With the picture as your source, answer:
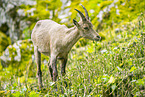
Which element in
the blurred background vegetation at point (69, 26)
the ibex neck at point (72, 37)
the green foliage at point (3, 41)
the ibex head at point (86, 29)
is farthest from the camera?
the green foliage at point (3, 41)

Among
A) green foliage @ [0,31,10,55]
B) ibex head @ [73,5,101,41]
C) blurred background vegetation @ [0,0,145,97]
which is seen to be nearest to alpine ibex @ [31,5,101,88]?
ibex head @ [73,5,101,41]

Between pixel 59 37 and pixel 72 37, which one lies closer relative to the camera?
pixel 72 37

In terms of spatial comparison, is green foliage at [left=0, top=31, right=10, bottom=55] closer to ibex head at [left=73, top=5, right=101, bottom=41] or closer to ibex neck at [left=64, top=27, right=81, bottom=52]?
ibex neck at [left=64, top=27, right=81, bottom=52]

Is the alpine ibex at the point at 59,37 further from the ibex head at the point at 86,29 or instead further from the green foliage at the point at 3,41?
the green foliage at the point at 3,41

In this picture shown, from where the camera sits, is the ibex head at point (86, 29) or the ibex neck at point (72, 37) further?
the ibex neck at point (72, 37)

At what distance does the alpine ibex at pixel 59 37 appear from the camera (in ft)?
14.9

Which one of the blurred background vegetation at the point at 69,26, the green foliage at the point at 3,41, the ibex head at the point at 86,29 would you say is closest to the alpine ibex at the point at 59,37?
the ibex head at the point at 86,29

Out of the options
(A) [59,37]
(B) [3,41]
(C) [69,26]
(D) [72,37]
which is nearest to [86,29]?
(D) [72,37]

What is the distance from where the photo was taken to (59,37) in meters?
4.84

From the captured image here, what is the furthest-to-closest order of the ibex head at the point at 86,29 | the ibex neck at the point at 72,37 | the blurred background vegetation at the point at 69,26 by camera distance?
the blurred background vegetation at the point at 69,26, the ibex neck at the point at 72,37, the ibex head at the point at 86,29

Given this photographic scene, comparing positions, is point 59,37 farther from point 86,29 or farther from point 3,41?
point 3,41

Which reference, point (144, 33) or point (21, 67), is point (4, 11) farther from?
point (144, 33)

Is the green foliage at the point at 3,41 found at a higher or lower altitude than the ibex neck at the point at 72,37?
higher

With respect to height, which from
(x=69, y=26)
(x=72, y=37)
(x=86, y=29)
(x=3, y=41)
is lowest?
(x=72, y=37)
